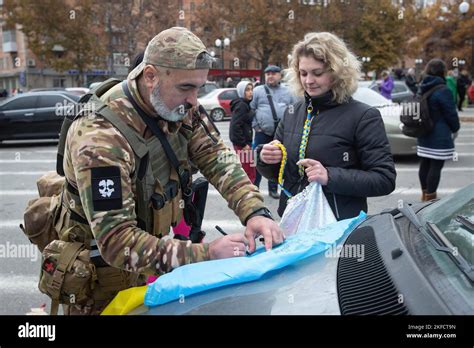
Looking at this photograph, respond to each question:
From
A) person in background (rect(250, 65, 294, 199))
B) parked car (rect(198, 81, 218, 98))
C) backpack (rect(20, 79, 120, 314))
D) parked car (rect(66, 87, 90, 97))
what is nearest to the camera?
backpack (rect(20, 79, 120, 314))

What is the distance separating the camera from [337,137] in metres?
2.78

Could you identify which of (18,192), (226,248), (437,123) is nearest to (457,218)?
(226,248)

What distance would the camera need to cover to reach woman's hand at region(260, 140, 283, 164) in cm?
296

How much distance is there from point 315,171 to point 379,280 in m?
1.16

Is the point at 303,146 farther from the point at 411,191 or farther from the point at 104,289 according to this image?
the point at 411,191

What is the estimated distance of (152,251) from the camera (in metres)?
1.85

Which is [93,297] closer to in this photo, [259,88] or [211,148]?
[211,148]

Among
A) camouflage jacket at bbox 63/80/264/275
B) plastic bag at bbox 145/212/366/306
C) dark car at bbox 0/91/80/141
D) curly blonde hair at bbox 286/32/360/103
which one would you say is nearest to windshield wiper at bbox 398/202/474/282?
plastic bag at bbox 145/212/366/306

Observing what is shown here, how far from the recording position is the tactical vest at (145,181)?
1.97m

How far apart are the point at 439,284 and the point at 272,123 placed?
232 inches

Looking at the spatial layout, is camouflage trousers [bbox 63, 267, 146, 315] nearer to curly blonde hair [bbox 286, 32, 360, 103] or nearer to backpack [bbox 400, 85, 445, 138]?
curly blonde hair [bbox 286, 32, 360, 103]

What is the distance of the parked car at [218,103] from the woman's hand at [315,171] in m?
18.8

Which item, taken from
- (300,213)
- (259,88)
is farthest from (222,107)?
(300,213)

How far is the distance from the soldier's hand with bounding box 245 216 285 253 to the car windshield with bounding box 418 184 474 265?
560 mm
